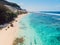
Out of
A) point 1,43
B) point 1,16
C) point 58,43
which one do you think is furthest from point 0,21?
point 58,43

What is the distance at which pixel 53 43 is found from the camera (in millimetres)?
21438

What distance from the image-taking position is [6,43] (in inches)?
798

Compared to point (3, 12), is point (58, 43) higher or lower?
lower

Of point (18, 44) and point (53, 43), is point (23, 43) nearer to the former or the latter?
point (18, 44)

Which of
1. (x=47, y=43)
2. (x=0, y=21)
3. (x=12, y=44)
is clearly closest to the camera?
(x=12, y=44)

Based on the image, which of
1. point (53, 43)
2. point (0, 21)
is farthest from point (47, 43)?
point (0, 21)

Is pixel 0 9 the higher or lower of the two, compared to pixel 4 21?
higher

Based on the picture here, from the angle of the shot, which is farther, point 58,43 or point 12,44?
point 58,43

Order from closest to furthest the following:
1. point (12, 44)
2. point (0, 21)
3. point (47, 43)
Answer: point (12, 44) → point (47, 43) → point (0, 21)

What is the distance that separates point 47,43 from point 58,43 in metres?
1.66

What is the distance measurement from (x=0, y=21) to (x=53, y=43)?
17.7 meters

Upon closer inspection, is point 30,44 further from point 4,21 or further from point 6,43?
point 4,21

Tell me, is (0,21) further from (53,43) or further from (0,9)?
(53,43)

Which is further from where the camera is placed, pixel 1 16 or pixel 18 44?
pixel 1 16
